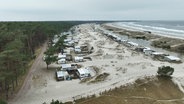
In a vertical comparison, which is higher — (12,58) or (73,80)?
(12,58)

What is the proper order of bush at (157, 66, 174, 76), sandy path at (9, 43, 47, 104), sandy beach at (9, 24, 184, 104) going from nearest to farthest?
sandy beach at (9, 24, 184, 104) → sandy path at (9, 43, 47, 104) → bush at (157, 66, 174, 76)

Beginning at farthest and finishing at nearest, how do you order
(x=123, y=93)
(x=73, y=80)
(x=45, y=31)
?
(x=45, y=31)
(x=73, y=80)
(x=123, y=93)

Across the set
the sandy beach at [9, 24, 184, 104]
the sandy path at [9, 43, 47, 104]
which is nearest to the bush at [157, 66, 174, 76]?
the sandy beach at [9, 24, 184, 104]

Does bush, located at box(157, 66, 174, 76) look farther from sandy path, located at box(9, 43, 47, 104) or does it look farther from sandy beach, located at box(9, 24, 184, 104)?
sandy path, located at box(9, 43, 47, 104)

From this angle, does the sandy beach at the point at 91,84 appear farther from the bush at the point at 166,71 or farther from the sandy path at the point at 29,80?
the bush at the point at 166,71

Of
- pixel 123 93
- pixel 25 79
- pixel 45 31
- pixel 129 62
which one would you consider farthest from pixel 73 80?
pixel 45 31

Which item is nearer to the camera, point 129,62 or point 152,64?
point 152,64

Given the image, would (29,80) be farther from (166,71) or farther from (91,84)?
(166,71)

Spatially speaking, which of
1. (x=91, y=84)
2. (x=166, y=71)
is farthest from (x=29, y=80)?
(x=166, y=71)

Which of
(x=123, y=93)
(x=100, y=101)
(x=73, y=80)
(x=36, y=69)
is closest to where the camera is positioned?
(x=100, y=101)

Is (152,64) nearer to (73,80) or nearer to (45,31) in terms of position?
(73,80)

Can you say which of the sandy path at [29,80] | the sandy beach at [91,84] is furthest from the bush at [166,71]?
the sandy path at [29,80]
